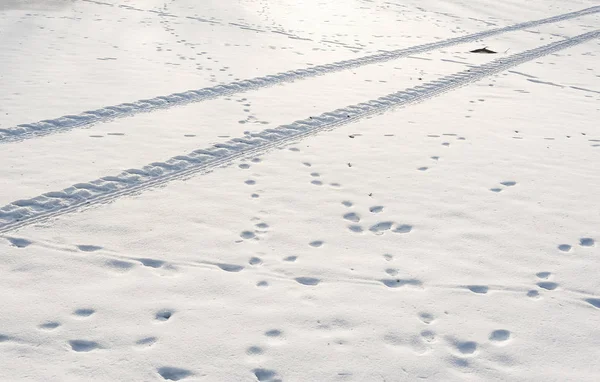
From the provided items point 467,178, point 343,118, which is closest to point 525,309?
point 467,178

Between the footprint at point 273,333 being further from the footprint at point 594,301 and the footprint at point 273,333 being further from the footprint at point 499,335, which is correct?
the footprint at point 594,301

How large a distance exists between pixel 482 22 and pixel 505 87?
6.39 meters

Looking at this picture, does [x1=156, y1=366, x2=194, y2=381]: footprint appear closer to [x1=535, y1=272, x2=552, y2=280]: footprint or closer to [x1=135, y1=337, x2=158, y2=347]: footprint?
[x1=135, y1=337, x2=158, y2=347]: footprint

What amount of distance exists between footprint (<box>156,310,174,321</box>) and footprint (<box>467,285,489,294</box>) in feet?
6.91

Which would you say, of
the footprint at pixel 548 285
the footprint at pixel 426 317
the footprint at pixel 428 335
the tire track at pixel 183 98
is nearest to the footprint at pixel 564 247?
the footprint at pixel 548 285

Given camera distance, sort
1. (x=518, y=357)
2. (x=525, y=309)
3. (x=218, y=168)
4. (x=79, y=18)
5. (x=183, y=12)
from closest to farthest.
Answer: (x=518, y=357) < (x=525, y=309) < (x=218, y=168) < (x=79, y=18) < (x=183, y=12)

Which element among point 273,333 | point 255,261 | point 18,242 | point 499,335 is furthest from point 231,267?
point 499,335

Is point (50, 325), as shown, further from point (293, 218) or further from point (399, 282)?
point (399, 282)

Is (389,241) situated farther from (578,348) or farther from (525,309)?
(578,348)

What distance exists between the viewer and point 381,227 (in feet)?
18.0

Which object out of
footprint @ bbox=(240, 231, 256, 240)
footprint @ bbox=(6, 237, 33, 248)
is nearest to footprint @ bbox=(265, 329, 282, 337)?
footprint @ bbox=(240, 231, 256, 240)

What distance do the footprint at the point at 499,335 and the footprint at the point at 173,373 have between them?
1900 mm

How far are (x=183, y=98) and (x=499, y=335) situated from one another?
5.83 m

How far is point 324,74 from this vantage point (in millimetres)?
10469
